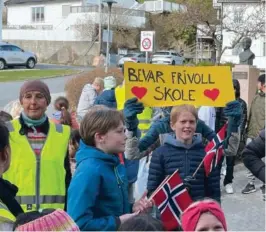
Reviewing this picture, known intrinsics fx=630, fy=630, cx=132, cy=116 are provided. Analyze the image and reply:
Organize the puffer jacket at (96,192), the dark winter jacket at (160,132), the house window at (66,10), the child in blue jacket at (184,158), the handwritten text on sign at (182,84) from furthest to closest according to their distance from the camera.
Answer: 1. the house window at (66,10)
2. the dark winter jacket at (160,132)
3. the handwritten text on sign at (182,84)
4. the child in blue jacket at (184,158)
5. the puffer jacket at (96,192)

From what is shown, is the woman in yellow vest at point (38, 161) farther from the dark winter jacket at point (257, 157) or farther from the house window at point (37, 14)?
the house window at point (37, 14)

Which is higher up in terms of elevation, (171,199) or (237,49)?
(237,49)

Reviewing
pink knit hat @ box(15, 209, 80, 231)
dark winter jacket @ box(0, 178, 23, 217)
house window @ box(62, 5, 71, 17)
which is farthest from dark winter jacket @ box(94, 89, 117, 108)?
house window @ box(62, 5, 71, 17)

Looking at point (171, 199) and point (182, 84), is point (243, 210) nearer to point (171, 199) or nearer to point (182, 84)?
point (182, 84)

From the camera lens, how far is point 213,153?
4.84 m

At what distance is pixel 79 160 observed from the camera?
11.6 ft

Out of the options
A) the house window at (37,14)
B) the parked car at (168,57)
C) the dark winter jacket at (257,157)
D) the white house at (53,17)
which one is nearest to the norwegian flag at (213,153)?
the dark winter jacket at (257,157)

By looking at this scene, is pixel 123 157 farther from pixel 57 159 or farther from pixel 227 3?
pixel 227 3

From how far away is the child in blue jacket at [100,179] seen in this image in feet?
10.9

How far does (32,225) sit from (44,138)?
182 centimetres

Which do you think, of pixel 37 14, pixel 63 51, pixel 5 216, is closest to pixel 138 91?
pixel 5 216

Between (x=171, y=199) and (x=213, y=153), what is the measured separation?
66 cm

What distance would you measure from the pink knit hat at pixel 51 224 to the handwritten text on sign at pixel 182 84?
2432mm

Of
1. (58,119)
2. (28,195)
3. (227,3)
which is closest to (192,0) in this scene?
(227,3)
